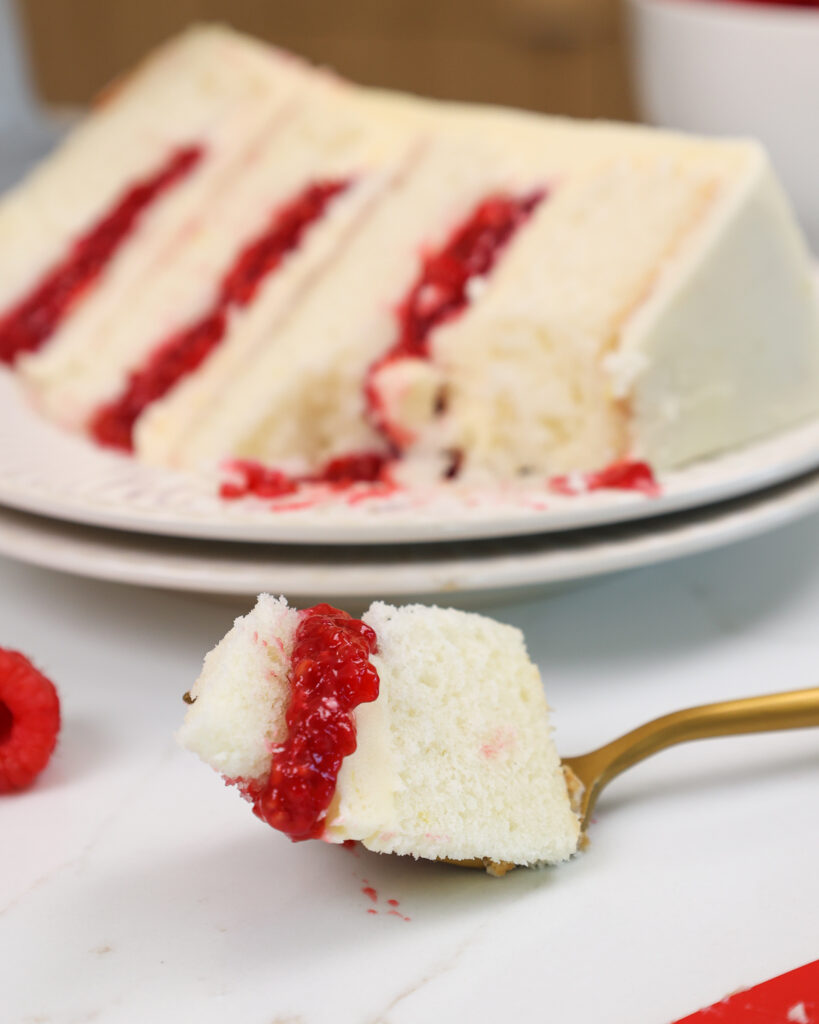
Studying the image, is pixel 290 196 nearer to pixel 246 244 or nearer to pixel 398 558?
pixel 246 244

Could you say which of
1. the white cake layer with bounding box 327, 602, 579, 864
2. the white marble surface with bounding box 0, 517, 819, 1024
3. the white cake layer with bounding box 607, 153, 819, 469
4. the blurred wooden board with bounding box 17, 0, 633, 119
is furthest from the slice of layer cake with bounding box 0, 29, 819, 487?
the blurred wooden board with bounding box 17, 0, 633, 119

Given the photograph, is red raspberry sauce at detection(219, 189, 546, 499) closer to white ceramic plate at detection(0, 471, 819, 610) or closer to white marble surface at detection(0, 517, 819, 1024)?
white ceramic plate at detection(0, 471, 819, 610)

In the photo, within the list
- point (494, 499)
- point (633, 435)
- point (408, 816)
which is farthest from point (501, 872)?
point (633, 435)

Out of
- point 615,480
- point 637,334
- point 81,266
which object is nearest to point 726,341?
point 637,334

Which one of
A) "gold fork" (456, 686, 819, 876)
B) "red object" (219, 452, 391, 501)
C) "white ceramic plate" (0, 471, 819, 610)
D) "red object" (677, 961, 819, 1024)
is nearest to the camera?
"red object" (677, 961, 819, 1024)

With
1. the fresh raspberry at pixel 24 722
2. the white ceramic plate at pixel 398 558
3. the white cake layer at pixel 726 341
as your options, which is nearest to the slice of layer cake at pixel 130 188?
the white ceramic plate at pixel 398 558

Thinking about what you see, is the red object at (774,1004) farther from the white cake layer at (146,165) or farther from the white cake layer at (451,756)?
the white cake layer at (146,165)
